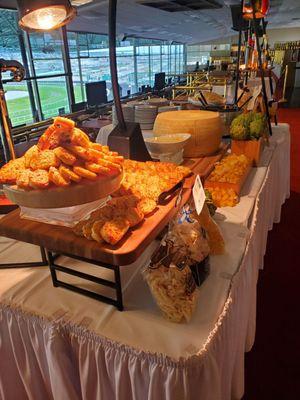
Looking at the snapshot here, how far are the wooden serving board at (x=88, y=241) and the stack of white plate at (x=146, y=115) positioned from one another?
1.29 meters

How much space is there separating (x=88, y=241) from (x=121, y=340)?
185mm

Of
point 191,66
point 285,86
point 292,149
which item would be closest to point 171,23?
point 285,86

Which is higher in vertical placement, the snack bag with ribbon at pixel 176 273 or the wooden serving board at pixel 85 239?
the wooden serving board at pixel 85 239

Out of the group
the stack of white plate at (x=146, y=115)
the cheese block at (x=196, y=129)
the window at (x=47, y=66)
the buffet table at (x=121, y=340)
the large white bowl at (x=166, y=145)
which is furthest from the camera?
the window at (x=47, y=66)

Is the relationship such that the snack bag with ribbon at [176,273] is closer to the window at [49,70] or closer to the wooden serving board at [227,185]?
the wooden serving board at [227,185]

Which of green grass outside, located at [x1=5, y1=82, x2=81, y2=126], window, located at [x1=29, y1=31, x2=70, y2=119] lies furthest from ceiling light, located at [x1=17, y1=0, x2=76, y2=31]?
window, located at [x1=29, y1=31, x2=70, y2=119]

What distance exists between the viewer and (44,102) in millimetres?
4750

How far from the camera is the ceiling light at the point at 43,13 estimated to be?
0.72 m

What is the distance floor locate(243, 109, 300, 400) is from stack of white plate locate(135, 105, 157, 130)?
112 centimetres

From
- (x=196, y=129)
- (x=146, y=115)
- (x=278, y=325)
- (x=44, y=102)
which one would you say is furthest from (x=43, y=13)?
(x=44, y=102)

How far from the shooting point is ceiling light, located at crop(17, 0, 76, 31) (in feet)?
2.36

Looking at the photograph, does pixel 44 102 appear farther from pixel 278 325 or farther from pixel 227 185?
pixel 278 325

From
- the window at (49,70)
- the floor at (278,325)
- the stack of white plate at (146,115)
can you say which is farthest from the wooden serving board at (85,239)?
the window at (49,70)

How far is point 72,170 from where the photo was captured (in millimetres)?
554
